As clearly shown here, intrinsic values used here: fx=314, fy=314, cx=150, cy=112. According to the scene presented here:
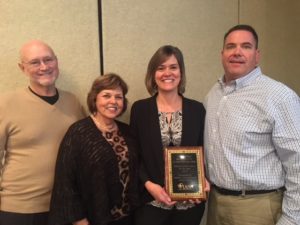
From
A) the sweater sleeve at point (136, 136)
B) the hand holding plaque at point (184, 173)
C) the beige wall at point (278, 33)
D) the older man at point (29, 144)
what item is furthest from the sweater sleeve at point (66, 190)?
the beige wall at point (278, 33)

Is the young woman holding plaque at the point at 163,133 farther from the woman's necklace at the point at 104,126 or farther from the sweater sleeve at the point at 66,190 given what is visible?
the sweater sleeve at the point at 66,190

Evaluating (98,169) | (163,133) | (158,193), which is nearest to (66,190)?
(98,169)

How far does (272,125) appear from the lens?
1734mm

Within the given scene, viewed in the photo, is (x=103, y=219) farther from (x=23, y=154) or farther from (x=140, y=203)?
(x=23, y=154)

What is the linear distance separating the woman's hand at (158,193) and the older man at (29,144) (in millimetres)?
587

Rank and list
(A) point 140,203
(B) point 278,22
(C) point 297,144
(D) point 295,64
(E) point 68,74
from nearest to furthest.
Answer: (C) point 297,144, (A) point 140,203, (E) point 68,74, (B) point 278,22, (D) point 295,64

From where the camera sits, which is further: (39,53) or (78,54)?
(78,54)

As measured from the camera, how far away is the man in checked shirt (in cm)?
172

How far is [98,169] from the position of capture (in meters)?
A: 1.80

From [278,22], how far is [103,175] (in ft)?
8.00

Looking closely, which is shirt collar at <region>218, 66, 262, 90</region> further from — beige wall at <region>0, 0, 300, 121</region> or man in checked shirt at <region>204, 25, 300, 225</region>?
beige wall at <region>0, 0, 300, 121</region>

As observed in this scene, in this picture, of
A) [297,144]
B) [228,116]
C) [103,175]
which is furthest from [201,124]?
[103,175]

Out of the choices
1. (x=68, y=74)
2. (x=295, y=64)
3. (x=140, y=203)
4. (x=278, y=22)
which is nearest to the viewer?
(x=140, y=203)

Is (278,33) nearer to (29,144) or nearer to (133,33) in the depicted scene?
(133,33)
